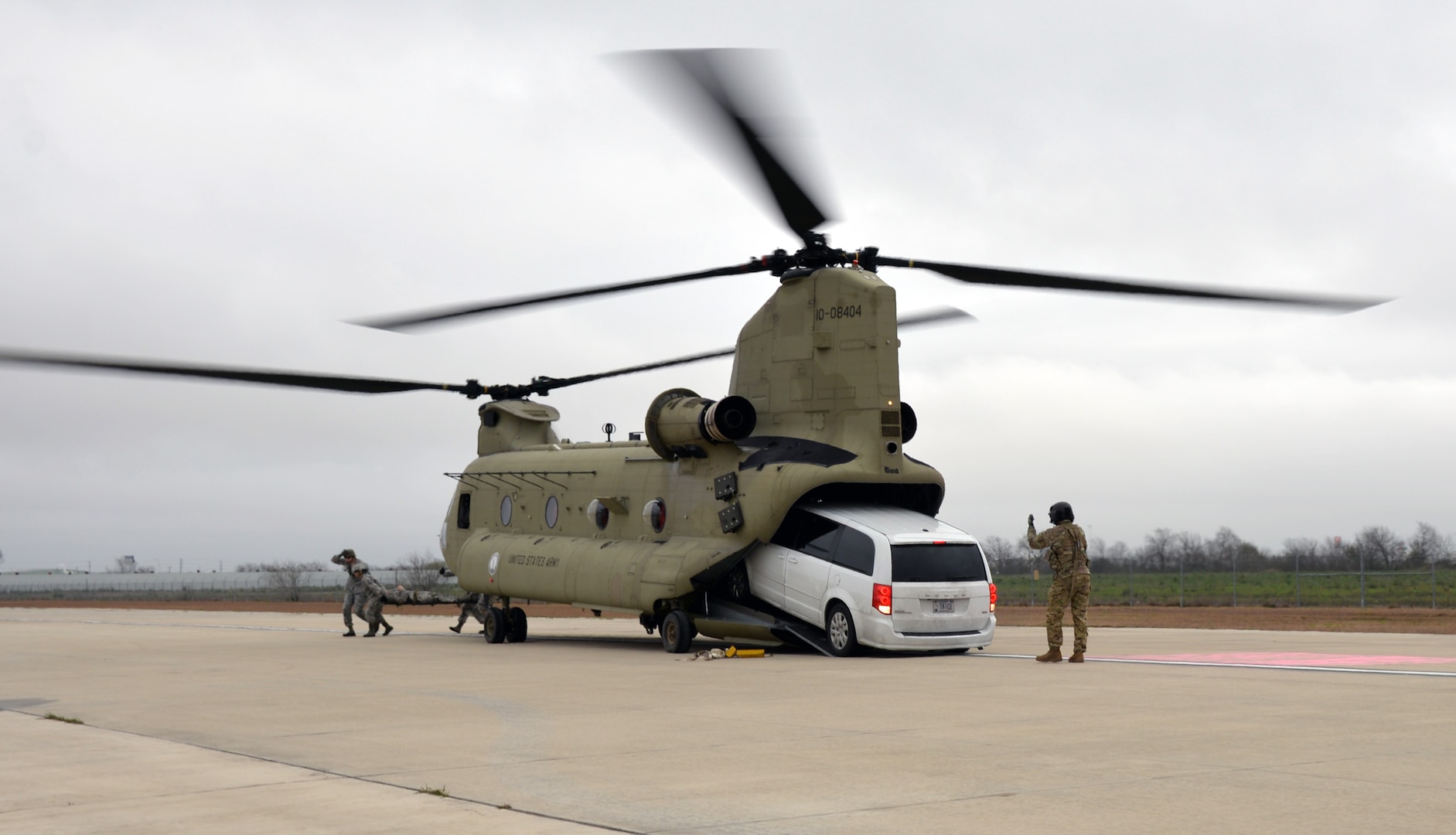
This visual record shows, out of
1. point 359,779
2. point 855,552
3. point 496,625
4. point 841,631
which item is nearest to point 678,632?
point 841,631

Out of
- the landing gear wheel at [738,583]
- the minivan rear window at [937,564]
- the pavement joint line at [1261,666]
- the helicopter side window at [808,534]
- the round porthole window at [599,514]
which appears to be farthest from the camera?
the round porthole window at [599,514]

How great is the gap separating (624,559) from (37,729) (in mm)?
11250

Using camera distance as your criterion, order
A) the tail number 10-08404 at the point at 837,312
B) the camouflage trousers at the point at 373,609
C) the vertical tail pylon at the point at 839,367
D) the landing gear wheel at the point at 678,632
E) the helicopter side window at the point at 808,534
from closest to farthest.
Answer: the helicopter side window at the point at 808,534, the vertical tail pylon at the point at 839,367, the tail number 10-08404 at the point at 837,312, the landing gear wheel at the point at 678,632, the camouflage trousers at the point at 373,609

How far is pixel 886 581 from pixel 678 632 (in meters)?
3.88

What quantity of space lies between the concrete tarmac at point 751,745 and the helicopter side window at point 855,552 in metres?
1.21

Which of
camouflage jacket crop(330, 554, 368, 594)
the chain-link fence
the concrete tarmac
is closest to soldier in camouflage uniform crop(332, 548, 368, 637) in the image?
camouflage jacket crop(330, 554, 368, 594)

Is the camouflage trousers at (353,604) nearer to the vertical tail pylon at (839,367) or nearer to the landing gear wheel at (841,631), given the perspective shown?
the vertical tail pylon at (839,367)

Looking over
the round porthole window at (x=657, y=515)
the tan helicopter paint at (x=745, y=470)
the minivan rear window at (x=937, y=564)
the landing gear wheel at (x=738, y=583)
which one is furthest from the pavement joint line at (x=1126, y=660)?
the landing gear wheel at (x=738, y=583)

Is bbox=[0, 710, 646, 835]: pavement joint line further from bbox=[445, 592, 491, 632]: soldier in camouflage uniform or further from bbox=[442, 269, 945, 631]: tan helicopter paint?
bbox=[445, 592, 491, 632]: soldier in camouflage uniform

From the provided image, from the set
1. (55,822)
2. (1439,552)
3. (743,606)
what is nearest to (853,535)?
(743,606)

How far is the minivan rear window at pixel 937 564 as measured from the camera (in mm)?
17797

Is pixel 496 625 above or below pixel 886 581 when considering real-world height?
below

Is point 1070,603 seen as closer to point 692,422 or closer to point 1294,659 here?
point 1294,659

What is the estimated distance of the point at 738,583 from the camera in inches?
802
